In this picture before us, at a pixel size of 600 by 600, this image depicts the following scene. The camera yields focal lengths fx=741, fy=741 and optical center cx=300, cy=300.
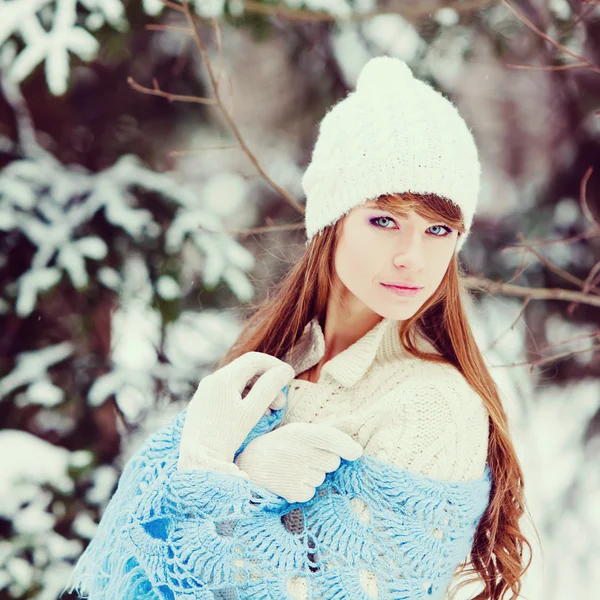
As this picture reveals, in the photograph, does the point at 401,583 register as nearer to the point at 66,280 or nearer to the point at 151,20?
the point at 66,280

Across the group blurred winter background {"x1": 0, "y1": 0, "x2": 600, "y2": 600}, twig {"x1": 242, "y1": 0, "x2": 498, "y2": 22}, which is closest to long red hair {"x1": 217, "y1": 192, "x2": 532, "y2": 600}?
blurred winter background {"x1": 0, "y1": 0, "x2": 600, "y2": 600}

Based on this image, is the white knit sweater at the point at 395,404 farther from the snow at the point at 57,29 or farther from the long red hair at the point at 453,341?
the snow at the point at 57,29

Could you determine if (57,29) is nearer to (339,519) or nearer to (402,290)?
(402,290)

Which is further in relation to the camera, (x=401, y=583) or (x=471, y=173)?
(x=471, y=173)

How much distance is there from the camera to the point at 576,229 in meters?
2.33

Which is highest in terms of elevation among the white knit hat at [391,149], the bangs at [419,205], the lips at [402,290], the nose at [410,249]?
the white knit hat at [391,149]

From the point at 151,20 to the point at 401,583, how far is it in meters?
1.84

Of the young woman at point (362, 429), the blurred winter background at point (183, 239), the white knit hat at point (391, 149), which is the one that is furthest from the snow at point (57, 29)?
the young woman at point (362, 429)

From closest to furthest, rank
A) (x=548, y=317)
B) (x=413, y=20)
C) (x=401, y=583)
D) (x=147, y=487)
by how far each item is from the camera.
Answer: (x=401, y=583) < (x=147, y=487) < (x=413, y=20) < (x=548, y=317)

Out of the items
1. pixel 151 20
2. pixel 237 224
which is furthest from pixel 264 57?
pixel 237 224

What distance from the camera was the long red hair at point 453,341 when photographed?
1225 mm

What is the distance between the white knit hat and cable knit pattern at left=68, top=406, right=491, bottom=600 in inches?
16.9

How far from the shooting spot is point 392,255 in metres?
1.20

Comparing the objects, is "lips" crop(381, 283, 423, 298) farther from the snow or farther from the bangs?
the snow
